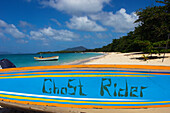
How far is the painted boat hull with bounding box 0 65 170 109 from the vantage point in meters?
2.31

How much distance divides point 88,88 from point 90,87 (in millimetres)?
52

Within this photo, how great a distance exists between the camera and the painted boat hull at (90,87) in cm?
231

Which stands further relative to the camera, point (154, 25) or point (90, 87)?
point (154, 25)

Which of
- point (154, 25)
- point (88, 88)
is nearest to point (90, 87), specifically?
point (88, 88)

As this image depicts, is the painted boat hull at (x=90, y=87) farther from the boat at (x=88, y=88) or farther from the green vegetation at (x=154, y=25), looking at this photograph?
the green vegetation at (x=154, y=25)

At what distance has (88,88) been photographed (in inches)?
96.8

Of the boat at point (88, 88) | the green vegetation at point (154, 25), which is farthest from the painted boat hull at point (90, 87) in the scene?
the green vegetation at point (154, 25)

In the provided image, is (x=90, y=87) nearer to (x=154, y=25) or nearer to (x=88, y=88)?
(x=88, y=88)

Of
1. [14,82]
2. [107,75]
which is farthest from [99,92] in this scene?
[14,82]

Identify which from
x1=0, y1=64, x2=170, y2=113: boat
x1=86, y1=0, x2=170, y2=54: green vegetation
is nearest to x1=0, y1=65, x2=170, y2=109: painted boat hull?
x1=0, y1=64, x2=170, y2=113: boat

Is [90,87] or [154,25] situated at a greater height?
[154,25]

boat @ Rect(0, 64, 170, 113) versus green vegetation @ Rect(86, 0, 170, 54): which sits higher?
green vegetation @ Rect(86, 0, 170, 54)

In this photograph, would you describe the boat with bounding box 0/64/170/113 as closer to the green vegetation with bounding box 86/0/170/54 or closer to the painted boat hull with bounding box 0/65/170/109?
the painted boat hull with bounding box 0/65/170/109

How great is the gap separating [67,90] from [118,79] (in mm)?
1216
